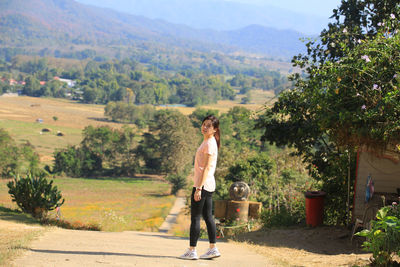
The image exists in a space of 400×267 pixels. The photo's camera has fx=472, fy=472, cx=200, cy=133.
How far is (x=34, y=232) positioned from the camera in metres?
7.02

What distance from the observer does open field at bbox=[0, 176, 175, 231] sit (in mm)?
35750

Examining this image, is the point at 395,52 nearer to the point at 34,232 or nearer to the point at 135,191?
the point at 34,232

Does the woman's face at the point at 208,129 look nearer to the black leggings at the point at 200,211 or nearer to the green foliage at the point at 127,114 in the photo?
the black leggings at the point at 200,211

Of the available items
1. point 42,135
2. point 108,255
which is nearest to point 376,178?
point 108,255

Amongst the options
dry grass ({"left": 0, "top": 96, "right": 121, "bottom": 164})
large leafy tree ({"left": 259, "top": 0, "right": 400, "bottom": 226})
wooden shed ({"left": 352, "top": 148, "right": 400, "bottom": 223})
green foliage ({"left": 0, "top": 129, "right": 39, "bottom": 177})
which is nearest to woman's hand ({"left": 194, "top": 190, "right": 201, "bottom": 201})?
large leafy tree ({"left": 259, "top": 0, "right": 400, "bottom": 226})

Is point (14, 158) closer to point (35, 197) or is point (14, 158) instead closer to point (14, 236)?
point (35, 197)

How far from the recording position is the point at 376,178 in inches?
307

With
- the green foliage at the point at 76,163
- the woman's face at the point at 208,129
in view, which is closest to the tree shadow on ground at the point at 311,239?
the woman's face at the point at 208,129

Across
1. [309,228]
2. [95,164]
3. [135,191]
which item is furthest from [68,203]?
[309,228]

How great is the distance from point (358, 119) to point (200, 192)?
9.85 feet

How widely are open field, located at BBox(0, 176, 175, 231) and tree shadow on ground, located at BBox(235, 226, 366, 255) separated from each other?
2182 cm

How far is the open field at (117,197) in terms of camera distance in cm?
3575

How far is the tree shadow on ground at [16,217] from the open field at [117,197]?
2036 centimetres

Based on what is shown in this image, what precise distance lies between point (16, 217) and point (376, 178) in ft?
22.4
